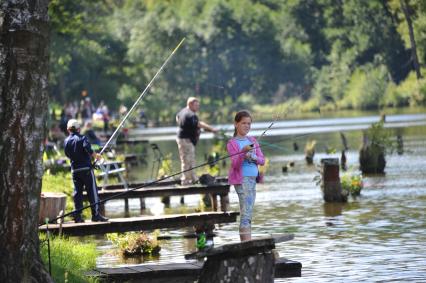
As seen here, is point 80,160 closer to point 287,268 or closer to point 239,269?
point 287,268

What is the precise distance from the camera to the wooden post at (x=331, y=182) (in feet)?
81.6

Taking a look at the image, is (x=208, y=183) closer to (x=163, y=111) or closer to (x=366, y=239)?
(x=366, y=239)

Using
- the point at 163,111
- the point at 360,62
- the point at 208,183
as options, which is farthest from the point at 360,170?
the point at 360,62

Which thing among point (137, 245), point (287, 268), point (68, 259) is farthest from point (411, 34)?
point (287, 268)

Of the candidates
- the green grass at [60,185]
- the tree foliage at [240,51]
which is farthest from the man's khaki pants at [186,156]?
the tree foliage at [240,51]

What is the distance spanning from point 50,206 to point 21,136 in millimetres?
7655

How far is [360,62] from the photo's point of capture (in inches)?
5418

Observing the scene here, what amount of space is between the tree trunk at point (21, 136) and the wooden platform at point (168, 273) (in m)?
1.79

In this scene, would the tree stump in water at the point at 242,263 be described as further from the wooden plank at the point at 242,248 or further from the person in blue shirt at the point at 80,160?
the person in blue shirt at the point at 80,160

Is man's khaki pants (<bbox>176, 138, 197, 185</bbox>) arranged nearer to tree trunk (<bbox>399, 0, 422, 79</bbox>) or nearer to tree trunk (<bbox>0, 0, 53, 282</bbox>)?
tree trunk (<bbox>0, 0, 53, 282</bbox>)

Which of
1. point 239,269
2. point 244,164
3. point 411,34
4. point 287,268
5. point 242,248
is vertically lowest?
point 287,268

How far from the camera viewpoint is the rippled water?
15469 millimetres

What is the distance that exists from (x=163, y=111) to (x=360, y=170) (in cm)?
8783

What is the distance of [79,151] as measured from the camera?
60.5 feet
